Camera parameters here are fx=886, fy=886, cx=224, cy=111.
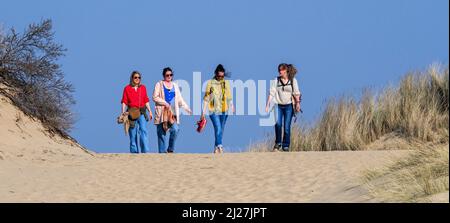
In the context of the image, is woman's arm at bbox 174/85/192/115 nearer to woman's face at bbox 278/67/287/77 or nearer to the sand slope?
the sand slope

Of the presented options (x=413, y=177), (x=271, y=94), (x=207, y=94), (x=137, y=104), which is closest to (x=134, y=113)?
(x=137, y=104)

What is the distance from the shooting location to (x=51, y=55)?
70.6 ft

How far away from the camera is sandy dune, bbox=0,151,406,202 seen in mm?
13773

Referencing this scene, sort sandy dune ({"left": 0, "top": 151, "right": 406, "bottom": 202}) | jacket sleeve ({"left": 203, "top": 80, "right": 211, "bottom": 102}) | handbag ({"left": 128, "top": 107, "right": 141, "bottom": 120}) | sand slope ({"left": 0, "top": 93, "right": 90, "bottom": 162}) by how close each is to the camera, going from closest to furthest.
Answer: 1. sandy dune ({"left": 0, "top": 151, "right": 406, "bottom": 202})
2. sand slope ({"left": 0, "top": 93, "right": 90, "bottom": 162})
3. jacket sleeve ({"left": 203, "top": 80, "right": 211, "bottom": 102})
4. handbag ({"left": 128, "top": 107, "right": 141, "bottom": 120})

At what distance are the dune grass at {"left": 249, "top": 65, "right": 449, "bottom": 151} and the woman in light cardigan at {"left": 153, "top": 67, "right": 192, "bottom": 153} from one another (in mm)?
2959

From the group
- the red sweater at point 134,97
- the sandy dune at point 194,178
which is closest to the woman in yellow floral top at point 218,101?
the sandy dune at point 194,178

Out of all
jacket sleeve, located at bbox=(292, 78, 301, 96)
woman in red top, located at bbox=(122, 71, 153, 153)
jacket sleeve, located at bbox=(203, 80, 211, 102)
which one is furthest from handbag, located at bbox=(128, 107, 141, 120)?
jacket sleeve, located at bbox=(292, 78, 301, 96)

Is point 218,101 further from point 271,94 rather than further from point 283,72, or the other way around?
point 283,72

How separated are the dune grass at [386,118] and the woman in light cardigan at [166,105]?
2.96 meters

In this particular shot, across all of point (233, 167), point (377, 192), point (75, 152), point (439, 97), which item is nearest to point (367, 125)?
point (439, 97)

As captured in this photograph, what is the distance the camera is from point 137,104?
20.8 m

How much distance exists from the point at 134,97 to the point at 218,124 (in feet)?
7.80
